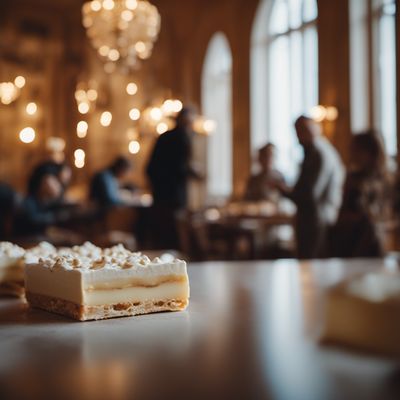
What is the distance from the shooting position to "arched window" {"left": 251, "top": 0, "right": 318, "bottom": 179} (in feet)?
37.6

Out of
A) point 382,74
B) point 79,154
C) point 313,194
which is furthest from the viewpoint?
point 382,74

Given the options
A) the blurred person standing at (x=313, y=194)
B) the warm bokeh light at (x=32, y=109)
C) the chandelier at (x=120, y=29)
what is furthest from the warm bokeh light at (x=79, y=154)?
the chandelier at (x=120, y=29)

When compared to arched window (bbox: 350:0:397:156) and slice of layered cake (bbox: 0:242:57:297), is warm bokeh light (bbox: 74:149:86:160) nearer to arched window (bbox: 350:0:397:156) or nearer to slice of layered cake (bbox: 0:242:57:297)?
slice of layered cake (bbox: 0:242:57:297)

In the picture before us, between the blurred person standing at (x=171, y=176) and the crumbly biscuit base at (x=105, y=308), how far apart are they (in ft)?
16.0

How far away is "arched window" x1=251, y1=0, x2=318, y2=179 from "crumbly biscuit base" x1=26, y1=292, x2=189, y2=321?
34.3 feet

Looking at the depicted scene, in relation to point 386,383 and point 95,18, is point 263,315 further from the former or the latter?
point 95,18

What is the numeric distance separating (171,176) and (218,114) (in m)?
8.92

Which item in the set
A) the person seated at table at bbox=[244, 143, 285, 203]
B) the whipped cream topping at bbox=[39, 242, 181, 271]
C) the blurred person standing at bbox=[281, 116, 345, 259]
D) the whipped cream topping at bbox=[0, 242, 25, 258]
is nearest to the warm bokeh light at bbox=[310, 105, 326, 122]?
the person seated at table at bbox=[244, 143, 285, 203]

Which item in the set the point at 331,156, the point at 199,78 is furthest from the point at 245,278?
the point at 199,78

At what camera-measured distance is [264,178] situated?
741cm

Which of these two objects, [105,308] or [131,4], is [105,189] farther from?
[105,308]

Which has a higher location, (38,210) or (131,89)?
(131,89)

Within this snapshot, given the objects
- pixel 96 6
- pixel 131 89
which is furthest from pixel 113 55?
pixel 131 89

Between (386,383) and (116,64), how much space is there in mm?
7438
